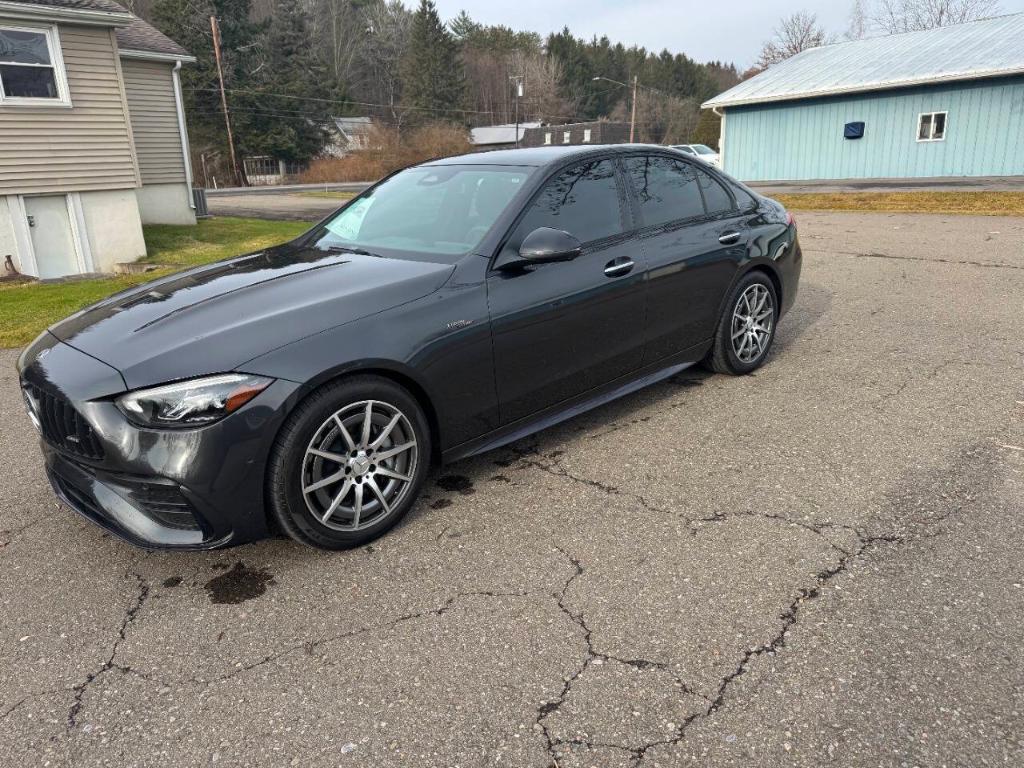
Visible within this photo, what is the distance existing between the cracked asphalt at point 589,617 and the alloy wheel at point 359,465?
184 millimetres

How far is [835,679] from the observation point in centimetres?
240

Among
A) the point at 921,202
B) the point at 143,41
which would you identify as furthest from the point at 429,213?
the point at 143,41

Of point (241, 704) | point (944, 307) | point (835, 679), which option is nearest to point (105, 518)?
point (241, 704)

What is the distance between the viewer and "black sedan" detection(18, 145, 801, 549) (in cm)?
285

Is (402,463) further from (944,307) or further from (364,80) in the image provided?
(364,80)

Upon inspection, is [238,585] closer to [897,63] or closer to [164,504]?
[164,504]

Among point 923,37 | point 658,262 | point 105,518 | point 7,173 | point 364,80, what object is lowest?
point 105,518

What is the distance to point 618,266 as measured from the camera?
4191 mm

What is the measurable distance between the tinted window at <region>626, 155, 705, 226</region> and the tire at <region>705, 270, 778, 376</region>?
0.69 metres

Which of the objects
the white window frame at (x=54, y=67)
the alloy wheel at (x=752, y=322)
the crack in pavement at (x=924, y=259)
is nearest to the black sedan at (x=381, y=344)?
the alloy wheel at (x=752, y=322)

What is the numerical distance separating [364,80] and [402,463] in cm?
8261

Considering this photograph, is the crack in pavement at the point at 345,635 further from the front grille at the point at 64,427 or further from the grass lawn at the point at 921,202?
the grass lawn at the point at 921,202

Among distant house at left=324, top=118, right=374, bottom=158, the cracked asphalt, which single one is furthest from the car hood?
distant house at left=324, top=118, right=374, bottom=158

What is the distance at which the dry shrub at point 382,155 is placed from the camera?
4781cm
